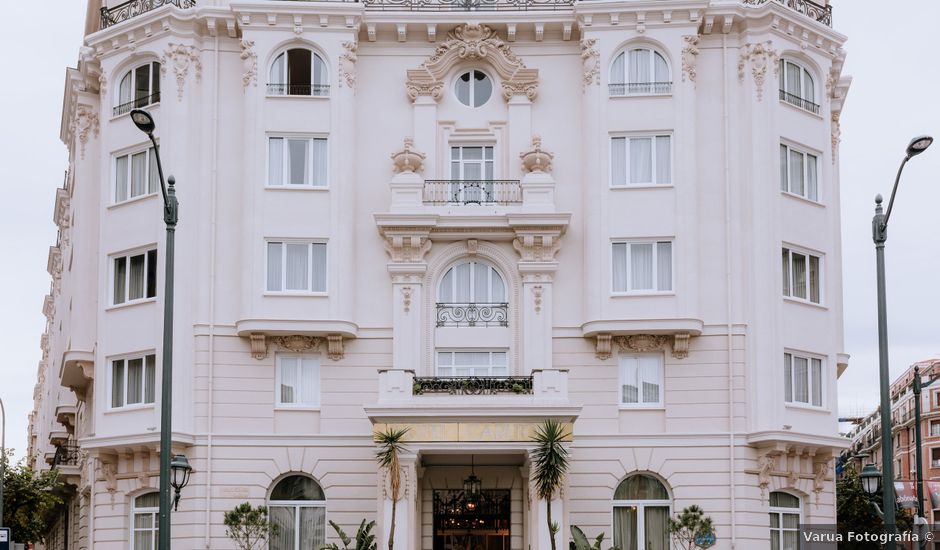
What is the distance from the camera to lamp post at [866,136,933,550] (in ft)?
99.8

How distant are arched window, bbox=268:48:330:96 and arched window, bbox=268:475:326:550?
37.1ft

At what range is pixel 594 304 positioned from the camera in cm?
4319

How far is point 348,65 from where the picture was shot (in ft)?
146

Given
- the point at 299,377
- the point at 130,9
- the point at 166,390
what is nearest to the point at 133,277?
the point at 299,377

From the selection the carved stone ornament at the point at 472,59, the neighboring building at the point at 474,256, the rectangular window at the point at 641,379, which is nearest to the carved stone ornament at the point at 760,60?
the neighboring building at the point at 474,256

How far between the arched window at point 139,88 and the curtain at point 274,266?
5.80m

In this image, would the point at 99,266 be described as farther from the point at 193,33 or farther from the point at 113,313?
the point at 193,33

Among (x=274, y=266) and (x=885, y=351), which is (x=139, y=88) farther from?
(x=885, y=351)

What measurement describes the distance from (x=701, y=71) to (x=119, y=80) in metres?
17.6

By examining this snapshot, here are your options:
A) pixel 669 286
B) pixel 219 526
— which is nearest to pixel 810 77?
pixel 669 286

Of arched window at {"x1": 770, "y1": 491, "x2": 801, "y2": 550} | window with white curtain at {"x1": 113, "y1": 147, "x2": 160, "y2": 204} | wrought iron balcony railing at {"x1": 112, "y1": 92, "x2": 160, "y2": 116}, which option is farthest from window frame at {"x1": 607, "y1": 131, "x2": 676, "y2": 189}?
wrought iron balcony railing at {"x1": 112, "y1": 92, "x2": 160, "y2": 116}

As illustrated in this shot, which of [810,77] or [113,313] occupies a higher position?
[810,77]

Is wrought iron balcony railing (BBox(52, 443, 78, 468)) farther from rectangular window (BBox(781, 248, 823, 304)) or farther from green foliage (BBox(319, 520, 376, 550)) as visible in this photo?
rectangular window (BBox(781, 248, 823, 304))

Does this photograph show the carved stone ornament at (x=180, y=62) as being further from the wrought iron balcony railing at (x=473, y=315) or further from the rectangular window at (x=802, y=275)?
the rectangular window at (x=802, y=275)
